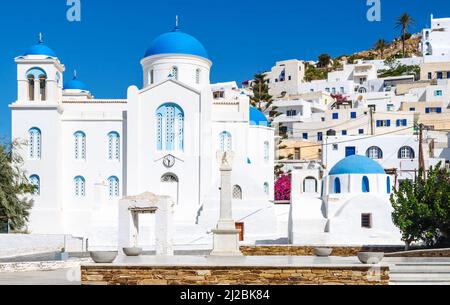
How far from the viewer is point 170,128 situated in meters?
39.0

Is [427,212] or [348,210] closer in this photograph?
[427,212]

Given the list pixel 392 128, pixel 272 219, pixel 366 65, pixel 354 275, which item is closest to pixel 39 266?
pixel 354 275

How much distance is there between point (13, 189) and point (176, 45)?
13727 mm

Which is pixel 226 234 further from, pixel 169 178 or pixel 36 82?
pixel 36 82

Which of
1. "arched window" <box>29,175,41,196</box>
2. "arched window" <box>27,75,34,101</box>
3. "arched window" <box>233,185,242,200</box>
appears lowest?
"arched window" <box>233,185,242,200</box>

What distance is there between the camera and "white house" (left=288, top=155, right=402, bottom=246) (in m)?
32.9

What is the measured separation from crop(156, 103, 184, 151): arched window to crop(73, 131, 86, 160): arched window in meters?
4.11

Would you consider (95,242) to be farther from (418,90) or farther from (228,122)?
(418,90)

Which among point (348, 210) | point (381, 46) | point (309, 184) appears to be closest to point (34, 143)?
point (309, 184)

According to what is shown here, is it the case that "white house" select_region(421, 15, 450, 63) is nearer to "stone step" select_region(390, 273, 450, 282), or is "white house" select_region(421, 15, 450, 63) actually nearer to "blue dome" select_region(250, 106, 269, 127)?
"blue dome" select_region(250, 106, 269, 127)

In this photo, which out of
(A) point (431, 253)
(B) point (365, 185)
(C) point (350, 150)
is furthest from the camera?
(C) point (350, 150)

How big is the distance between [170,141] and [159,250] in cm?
1330

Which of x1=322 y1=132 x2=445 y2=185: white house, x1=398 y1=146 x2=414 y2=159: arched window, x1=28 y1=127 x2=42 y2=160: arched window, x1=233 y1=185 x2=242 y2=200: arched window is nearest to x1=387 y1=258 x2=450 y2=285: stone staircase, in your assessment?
x1=233 y1=185 x2=242 y2=200: arched window
